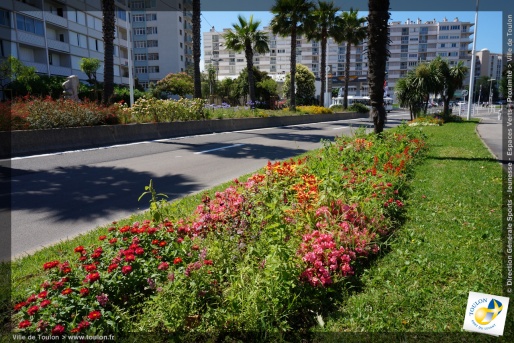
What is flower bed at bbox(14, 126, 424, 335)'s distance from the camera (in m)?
2.88

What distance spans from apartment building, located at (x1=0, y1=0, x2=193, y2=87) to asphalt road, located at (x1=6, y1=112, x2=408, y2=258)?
39.0 feet

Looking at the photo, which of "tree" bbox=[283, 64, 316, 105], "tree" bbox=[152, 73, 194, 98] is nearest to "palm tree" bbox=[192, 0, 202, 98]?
"tree" bbox=[283, 64, 316, 105]

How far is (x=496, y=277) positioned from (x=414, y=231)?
50.0 inches

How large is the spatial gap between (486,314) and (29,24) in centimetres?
4992

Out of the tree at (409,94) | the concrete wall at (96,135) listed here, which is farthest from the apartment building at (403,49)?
the concrete wall at (96,135)

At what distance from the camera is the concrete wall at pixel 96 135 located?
11.5 meters

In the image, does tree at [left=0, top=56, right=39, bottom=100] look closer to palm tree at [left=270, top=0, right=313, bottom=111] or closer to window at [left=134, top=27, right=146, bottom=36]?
palm tree at [left=270, top=0, right=313, bottom=111]

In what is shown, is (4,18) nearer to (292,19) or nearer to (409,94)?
(292,19)

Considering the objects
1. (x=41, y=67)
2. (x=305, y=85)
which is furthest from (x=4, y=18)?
(x=305, y=85)

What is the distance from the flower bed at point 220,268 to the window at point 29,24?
4525cm

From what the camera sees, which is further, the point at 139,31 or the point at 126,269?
the point at 139,31

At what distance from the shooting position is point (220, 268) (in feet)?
11.6

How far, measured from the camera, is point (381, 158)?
27.1 feet

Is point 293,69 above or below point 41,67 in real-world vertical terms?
below
